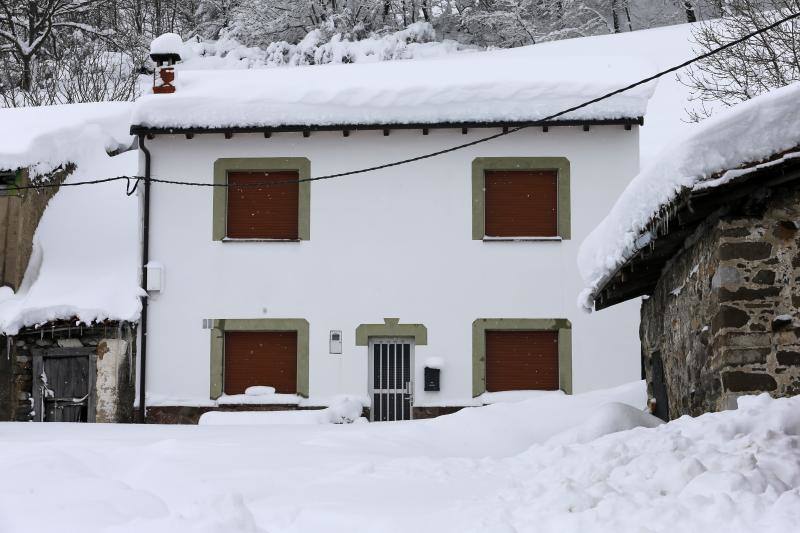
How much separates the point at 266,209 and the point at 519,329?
381 cm

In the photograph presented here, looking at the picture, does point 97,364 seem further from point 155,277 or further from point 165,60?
point 165,60

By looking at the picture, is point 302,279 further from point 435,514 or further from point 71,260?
point 435,514

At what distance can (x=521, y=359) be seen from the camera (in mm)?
15172

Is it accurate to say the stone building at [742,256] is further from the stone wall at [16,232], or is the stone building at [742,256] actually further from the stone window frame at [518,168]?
the stone wall at [16,232]

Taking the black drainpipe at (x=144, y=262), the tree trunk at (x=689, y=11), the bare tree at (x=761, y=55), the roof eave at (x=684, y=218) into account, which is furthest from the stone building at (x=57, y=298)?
the tree trunk at (x=689, y=11)

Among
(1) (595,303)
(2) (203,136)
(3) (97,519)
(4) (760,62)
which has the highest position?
(4) (760,62)

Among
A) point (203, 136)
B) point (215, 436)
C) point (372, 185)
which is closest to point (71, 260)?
point (203, 136)

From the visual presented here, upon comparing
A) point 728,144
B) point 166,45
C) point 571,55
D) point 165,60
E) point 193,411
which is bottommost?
point 193,411

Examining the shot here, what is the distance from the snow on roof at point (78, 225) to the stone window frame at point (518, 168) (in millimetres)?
4694

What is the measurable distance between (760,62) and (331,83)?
609cm

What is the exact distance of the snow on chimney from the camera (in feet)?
52.6

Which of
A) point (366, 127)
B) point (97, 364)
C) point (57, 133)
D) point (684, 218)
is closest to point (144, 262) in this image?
point (97, 364)

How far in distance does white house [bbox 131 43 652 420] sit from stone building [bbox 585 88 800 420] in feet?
21.3

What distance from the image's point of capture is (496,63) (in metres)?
16.9
